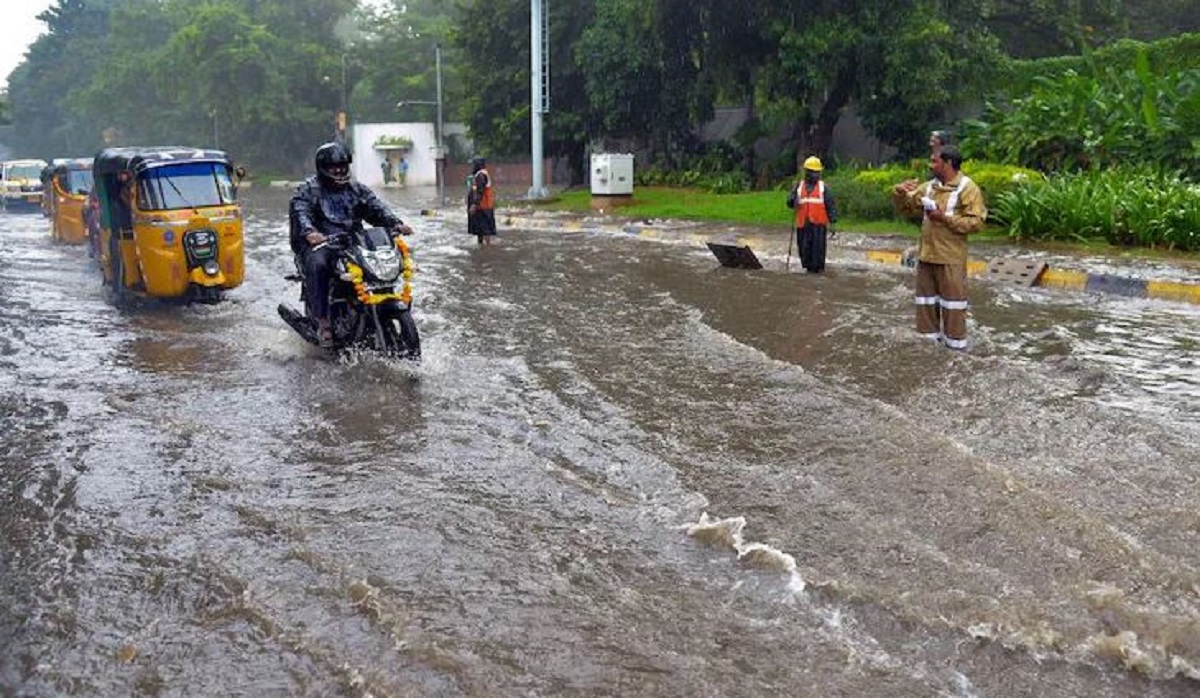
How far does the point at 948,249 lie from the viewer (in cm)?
905

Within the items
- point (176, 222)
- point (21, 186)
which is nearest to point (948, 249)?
point (176, 222)

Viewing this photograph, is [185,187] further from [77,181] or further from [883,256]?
[77,181]

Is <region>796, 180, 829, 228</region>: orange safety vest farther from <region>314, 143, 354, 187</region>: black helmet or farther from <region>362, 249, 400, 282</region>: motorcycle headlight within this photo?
<region>362, 249, 400, 282</region>: motorcycle headlight

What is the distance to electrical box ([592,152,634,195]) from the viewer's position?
89.8 ft

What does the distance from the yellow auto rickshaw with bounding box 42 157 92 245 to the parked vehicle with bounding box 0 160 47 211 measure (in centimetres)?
1103

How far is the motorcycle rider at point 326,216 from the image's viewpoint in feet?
28.6

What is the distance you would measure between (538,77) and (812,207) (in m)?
16.4

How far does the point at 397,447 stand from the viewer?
644 centimetres

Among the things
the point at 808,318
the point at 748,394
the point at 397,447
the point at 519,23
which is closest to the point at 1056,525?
the point at 748,394

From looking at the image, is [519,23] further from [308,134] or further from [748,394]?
[308,134]

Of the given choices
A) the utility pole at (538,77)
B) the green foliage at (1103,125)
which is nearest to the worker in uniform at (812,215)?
the green foliage at (1103,125)

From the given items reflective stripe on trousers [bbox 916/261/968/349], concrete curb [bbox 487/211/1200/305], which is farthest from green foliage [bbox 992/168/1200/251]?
reflective stripe on trousers [bbox 916/261/968/349]

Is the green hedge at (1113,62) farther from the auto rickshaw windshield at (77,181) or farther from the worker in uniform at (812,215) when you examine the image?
the auto rickshaw windshield at (77,181)

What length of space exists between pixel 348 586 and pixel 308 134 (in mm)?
63906
